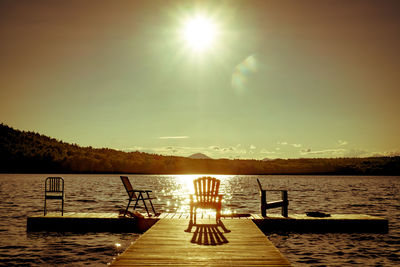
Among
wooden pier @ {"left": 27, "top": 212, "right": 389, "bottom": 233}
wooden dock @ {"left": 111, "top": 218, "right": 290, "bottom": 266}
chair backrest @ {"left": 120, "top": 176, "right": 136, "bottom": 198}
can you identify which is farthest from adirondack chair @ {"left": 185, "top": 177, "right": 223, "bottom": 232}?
wooden pier @ {"left": 27, "top": 212, "right": 389, "bottom": 233}

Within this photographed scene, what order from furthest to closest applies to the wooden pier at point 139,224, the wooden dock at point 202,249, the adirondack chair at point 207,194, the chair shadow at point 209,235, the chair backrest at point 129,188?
the wooden pier at point 139,224
the chair backrest at point 129,188
the adirondack chair at point 207,194
the chair shadow at point 209,235
the wooden dock at point 202,249

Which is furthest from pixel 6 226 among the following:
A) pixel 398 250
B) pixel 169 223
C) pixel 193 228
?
pixel 398 250

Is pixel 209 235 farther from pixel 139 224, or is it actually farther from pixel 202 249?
pixel 139 224

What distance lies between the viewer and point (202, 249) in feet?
26.6

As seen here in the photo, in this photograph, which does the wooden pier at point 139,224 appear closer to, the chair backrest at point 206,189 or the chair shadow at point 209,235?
the chair backrest at point 206,189

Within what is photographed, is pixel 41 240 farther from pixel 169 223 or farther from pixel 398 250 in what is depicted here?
pixel 398 250

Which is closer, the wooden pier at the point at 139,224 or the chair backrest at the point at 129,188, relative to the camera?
the chair backrest at the point at 129,188

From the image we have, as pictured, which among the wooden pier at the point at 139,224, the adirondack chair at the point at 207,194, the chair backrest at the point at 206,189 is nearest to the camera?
the adirondack chair at the point at 207,194

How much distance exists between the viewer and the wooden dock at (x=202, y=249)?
7.03m

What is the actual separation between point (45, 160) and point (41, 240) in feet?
532

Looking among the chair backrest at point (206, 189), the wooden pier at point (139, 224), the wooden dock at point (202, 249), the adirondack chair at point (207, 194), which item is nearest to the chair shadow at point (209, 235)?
the wooden dock at point (202, 249)

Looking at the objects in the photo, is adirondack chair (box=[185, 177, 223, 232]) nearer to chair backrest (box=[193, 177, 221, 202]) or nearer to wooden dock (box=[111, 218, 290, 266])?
chair backrest (box=[193, 177, 221, 202])

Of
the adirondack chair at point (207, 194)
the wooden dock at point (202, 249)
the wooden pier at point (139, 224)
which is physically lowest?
the wooden pier at point (139, 224)

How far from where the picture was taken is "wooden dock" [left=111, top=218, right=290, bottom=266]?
23.1ft
